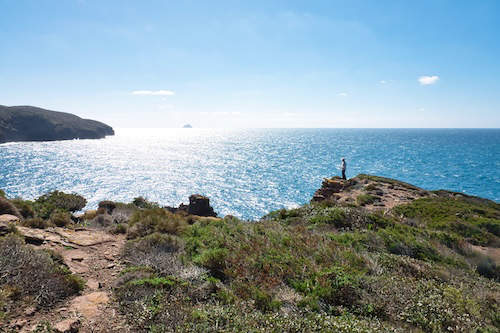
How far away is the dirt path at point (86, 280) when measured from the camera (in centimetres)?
426

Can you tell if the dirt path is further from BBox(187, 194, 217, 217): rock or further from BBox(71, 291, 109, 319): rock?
BBox(187, 194, 217, 217): rock

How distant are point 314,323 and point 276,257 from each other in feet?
9.85

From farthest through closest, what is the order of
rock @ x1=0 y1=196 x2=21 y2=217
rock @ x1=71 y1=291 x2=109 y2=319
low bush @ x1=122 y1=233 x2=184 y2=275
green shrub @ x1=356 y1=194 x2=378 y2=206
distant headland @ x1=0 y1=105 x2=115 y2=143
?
distant headland @ x1=0 y1=105 x2=115 y2=143, green shrub @ x1=356 y1=194 x2=378 y2=206, rock @ x1=0 y1=196 x2=21 y2=217, low bush @ x1=122 y1=233 x2=184 y2=275, rock @ x1=71 y1=291 x2=109 y2=319

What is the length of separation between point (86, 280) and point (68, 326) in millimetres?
2254

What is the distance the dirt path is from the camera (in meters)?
4.26

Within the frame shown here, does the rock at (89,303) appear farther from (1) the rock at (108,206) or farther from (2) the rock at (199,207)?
(2) the rock at (199,207)

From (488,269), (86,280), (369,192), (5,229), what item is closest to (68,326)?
(86,280)

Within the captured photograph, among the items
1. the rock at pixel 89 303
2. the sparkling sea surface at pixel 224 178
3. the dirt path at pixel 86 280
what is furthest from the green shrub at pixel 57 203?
the sparkling sea surface at pixel 224 178

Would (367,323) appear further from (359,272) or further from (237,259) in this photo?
(237,259)

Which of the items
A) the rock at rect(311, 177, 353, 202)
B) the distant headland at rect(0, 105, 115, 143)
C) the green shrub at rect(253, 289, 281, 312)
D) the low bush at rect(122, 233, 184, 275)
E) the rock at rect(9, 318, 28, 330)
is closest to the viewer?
the rock at rect(9, 318, 28, 330)

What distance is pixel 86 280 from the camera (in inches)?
241

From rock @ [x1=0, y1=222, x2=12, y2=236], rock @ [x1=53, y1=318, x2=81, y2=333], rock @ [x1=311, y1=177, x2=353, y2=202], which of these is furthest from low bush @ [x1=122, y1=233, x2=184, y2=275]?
rock @ [x1=311, y1=177, x2=353, y2=202]

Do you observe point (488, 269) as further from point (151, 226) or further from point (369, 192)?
point (369, 192)

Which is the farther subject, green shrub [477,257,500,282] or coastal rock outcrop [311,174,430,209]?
coastal rock outcrop [311,174,430,209]
